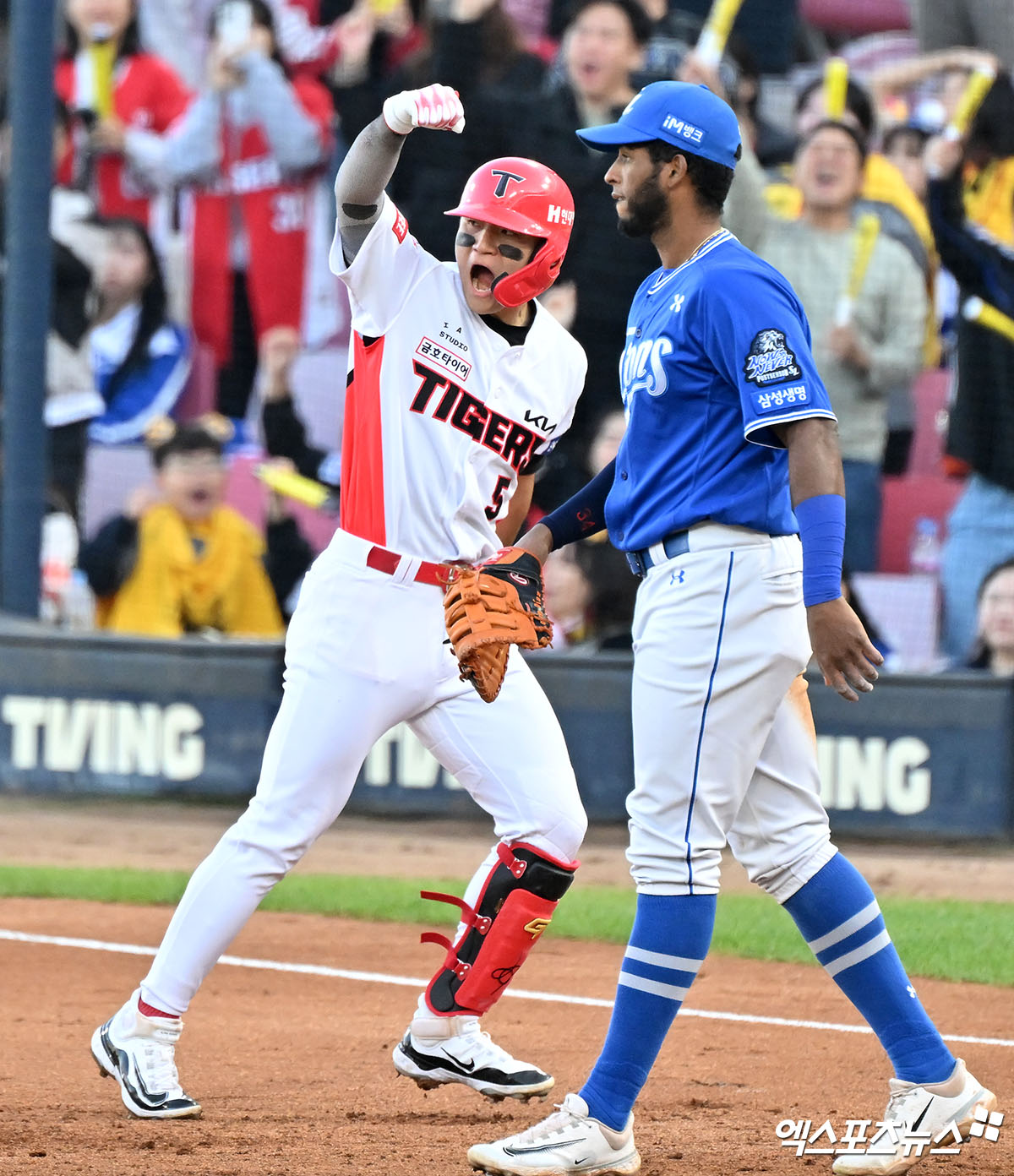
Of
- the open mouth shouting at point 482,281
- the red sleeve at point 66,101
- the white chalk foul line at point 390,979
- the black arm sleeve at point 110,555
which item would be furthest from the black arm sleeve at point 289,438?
the open mouth shouting at point 482,281

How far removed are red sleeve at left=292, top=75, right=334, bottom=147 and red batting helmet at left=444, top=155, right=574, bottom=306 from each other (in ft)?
19.5

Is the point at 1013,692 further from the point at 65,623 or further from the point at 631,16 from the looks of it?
the point at 65,623

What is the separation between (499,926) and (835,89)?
6099mm

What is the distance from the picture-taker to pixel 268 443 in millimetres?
9336

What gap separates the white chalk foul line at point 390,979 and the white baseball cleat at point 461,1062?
0.90 m

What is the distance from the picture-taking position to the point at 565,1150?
3.09m

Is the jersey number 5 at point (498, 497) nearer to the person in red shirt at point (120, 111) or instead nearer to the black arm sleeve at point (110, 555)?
the black arm sleeve at point (110, 555)

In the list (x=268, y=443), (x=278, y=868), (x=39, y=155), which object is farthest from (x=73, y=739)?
(x=278, y=868)

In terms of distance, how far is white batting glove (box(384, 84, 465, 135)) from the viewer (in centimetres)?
344

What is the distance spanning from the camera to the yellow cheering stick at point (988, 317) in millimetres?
8375

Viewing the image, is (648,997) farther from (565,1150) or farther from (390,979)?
(390,979)

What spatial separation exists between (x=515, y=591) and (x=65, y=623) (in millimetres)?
6759

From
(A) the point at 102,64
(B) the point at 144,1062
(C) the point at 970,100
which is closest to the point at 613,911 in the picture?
(B) the point at 144,1062

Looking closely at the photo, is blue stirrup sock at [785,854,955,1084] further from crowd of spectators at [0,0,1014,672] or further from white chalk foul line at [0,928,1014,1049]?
crowd of spectators at [0,0,1014,672]
